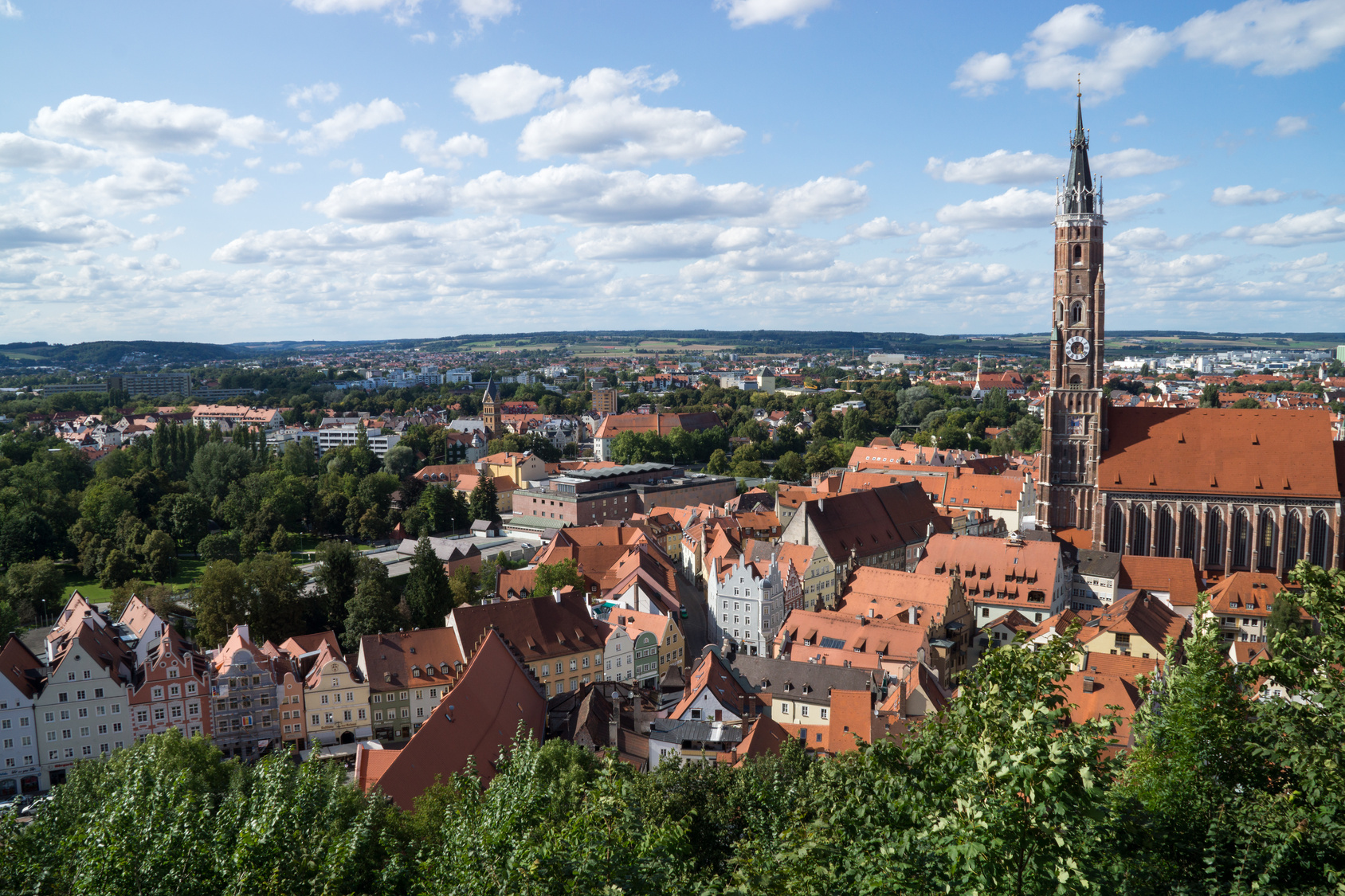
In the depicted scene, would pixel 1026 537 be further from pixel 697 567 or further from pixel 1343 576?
pixel 1343 576

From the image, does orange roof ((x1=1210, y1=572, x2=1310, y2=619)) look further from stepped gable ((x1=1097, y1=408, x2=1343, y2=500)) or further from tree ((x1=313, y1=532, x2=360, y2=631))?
tree ((x1=313, y1=532, x2=360, y2=631))

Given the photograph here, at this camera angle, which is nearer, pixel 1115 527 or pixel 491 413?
pixel 1115 527

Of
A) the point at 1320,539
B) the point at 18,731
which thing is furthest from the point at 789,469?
the point at 18,731

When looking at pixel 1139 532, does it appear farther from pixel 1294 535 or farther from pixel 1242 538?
pixel 1294 535

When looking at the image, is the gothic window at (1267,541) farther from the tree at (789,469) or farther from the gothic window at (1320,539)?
the tree at (789,469)

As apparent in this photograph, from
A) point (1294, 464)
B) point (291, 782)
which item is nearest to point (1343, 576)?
point (291, 782)

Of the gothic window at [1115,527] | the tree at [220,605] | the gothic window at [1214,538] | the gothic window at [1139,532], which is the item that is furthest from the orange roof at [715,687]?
the gothic window at [1214,538]
